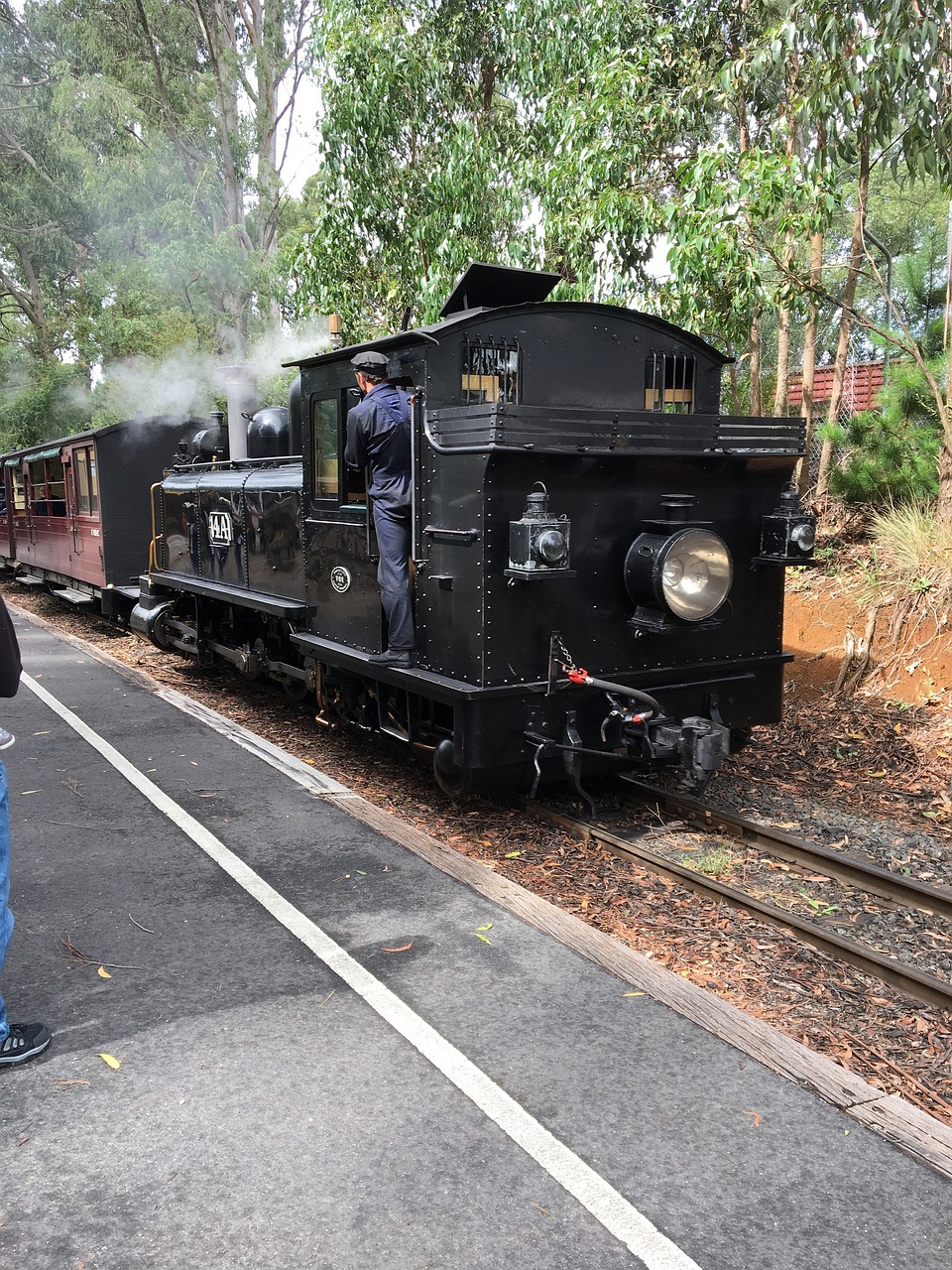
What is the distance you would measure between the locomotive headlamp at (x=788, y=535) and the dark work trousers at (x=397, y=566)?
2.05 metres

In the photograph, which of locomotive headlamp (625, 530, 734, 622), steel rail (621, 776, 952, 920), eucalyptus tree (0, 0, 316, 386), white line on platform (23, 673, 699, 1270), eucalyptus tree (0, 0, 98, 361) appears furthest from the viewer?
eucalyptus tree (0, 0, 98, 361)

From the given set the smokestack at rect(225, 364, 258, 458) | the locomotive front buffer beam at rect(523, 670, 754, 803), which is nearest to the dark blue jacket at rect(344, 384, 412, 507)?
the locomotive front buffer beam at rect(523, 670, 754, 803)

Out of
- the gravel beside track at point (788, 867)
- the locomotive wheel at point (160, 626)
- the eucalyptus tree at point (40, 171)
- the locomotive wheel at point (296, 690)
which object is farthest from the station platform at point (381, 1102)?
the eucalyptus tree at point (40, 171)

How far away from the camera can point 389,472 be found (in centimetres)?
551

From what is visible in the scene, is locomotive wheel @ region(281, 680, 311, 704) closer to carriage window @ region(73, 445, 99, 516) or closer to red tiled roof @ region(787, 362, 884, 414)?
carriage window @ region(73, 445, 99, 516)

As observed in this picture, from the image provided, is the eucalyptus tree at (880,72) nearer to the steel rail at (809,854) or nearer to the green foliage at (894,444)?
the green foliage at (894,444)

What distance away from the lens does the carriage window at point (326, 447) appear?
622 cm

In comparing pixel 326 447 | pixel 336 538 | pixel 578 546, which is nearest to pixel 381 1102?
pixel 578 546

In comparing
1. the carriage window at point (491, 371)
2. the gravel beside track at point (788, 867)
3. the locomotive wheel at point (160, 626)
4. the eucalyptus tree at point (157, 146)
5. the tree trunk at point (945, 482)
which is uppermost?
the eucalyptus tree at point (157, 146)

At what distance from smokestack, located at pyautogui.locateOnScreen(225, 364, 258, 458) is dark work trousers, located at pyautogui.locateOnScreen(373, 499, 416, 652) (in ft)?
14.7

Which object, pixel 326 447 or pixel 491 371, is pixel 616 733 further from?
pixel 326 447

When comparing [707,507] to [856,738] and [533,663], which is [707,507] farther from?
[856,738]

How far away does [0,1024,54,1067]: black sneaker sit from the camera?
3.17 m

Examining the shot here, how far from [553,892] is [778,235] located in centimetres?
619
